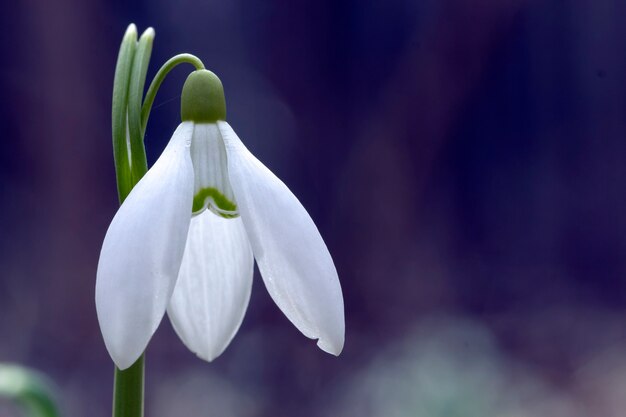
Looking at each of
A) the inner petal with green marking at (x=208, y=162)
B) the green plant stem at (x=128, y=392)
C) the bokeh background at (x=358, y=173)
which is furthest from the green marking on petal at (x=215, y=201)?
the bokeh background at (x=358, y=173)

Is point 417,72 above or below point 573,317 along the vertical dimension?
above

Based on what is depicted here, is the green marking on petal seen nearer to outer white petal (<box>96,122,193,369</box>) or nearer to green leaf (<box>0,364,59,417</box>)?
outer white petal (<box>96,122,193,369</box>)

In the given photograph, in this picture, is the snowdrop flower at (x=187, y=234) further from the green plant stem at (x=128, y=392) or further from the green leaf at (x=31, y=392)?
the green leaf at (x=31, y=392)

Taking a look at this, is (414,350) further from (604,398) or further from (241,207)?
(241,207)

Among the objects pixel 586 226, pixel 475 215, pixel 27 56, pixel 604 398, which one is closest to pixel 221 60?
pixel 27 56

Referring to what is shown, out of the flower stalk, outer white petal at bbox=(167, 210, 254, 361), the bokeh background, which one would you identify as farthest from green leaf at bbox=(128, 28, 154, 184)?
the bokeh background

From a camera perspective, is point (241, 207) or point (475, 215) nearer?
point (241, 207)

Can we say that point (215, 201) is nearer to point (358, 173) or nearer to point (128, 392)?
point (128, 392)

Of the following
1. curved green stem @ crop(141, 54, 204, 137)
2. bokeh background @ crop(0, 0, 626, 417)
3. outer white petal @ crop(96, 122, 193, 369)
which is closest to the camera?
outer white petal @ crop(96, 122, 193, 369)
